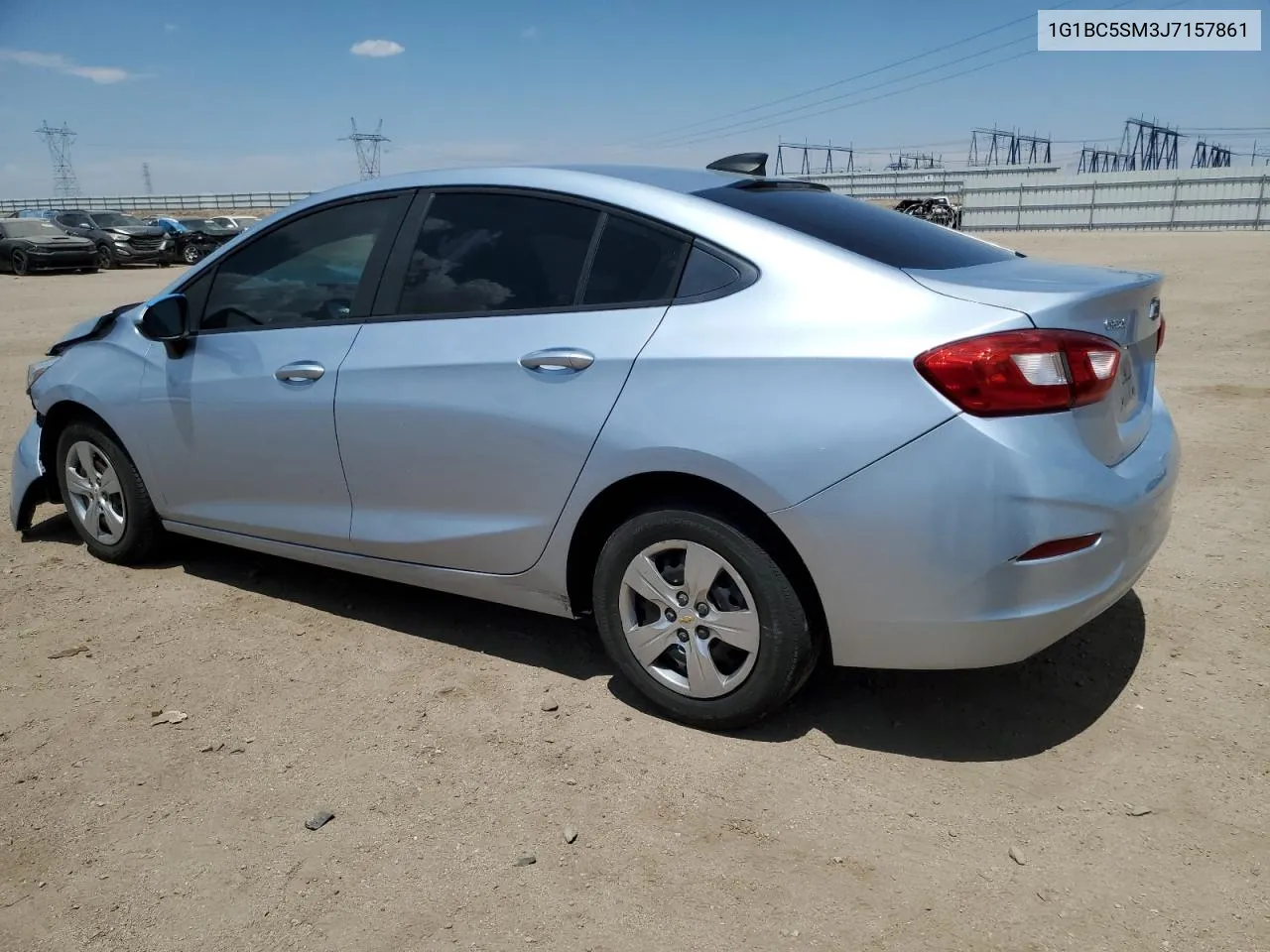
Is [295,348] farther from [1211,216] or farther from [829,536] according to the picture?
[1211,216]

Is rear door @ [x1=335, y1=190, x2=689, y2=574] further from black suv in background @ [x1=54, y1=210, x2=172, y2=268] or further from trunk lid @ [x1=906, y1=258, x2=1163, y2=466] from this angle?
black suv in background @ [x1=54, y1=210, x2=172, y2=268]

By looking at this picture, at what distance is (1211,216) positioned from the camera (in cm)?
3166

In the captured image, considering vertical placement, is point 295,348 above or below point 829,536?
above

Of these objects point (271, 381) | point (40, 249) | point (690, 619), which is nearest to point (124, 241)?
point (40, 249)

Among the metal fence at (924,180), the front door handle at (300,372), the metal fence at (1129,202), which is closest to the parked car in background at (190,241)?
the metal fence at (924,180)

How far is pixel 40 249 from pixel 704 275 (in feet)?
91.5

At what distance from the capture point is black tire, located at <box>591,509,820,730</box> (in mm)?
2877

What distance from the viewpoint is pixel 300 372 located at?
12.3 ft

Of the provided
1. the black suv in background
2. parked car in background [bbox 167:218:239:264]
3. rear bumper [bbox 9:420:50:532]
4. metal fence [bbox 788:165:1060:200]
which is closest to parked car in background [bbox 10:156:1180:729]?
rear bumper [bbox 9:420:50:532]

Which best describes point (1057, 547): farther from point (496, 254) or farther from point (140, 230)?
point (140, 230)

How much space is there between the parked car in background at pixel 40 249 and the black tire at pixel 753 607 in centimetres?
2773

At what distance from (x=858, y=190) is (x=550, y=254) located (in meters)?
44.2

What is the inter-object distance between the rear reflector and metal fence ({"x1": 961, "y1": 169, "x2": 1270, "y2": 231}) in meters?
33.7

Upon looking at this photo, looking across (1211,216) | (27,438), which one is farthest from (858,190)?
(27,438)
